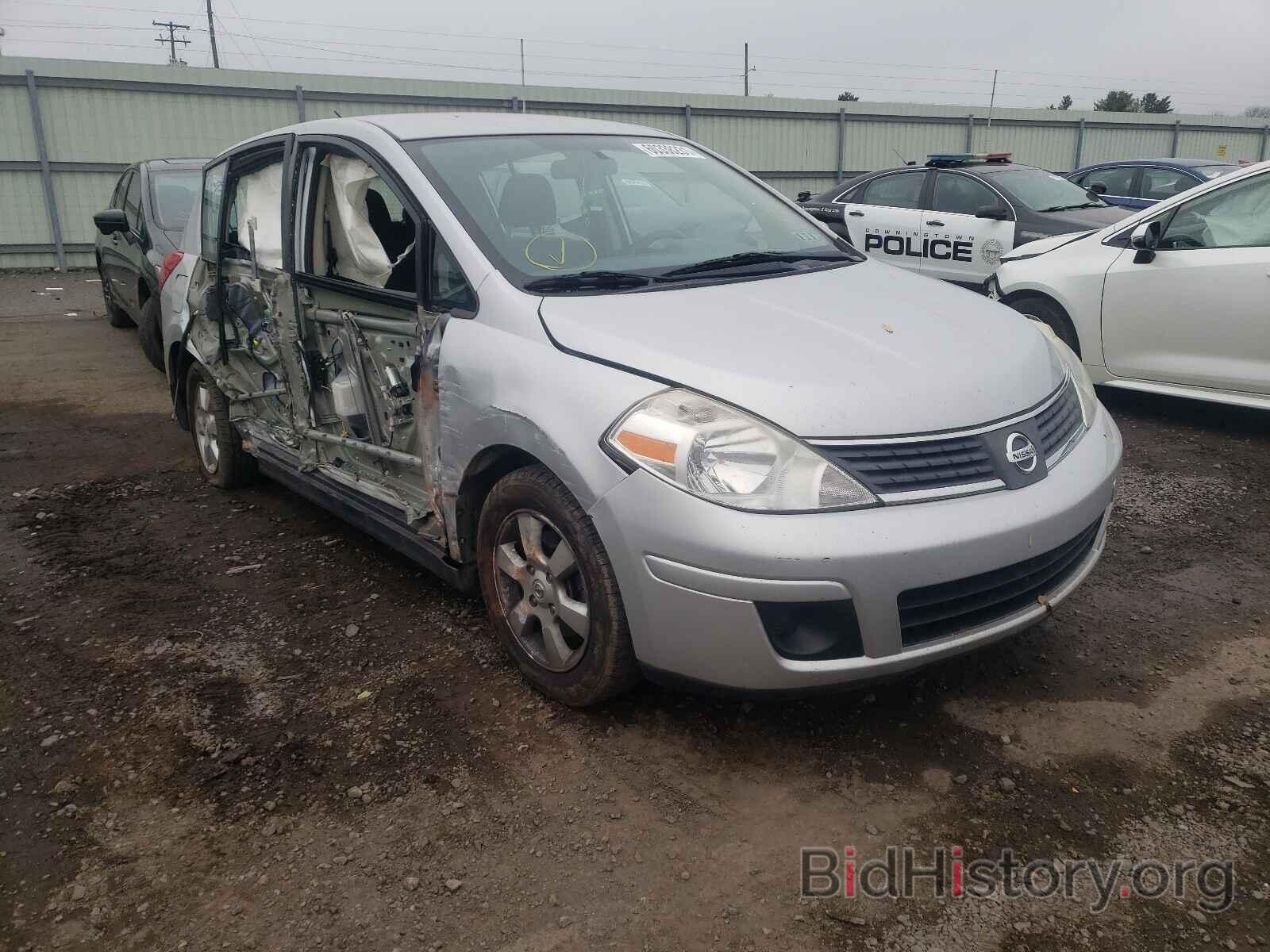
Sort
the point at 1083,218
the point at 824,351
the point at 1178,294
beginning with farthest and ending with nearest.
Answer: the point at 1083,218 < the point at 1178,294 < the point at 824,351

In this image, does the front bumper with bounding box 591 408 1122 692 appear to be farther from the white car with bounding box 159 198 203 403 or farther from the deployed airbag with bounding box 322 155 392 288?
the white car with bounding box 159 198 203 403

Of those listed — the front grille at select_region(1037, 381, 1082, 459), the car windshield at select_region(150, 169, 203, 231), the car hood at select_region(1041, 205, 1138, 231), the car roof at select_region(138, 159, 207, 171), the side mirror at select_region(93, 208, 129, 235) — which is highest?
the car roof at select_region(138, 159, 207, 171)

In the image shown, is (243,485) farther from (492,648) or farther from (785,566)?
(785,566)

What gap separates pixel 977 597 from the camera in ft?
8.50

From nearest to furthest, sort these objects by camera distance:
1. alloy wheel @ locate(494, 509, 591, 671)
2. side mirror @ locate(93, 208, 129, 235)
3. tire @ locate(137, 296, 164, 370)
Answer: alloy wheel @ locate(494, 509, 591, 671) → side mirror @ locate(93, 208, 129, 235) → tire @ locate(137, 296, 164, 370)

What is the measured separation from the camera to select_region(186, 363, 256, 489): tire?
5.01 metres

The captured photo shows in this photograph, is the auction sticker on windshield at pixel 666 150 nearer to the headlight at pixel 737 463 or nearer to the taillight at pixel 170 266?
the headlight at pixel 737 463

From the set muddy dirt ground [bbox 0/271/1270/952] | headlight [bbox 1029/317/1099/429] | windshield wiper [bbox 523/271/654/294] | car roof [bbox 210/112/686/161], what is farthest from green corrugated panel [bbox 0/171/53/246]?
headlight [bbox 1029/317/1099/429]

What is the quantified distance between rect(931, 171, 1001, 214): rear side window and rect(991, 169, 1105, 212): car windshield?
0.14 meters

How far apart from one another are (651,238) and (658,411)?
1.15 metres

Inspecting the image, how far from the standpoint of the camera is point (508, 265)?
306 cm

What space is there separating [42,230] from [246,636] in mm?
15226

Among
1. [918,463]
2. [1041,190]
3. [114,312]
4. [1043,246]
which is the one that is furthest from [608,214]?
[114,312]

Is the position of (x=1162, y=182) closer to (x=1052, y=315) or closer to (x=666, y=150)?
(x=1052, y=315)
